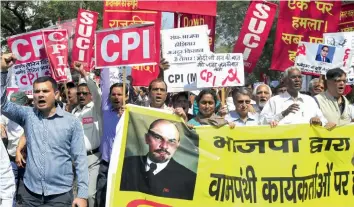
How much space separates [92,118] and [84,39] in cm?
340

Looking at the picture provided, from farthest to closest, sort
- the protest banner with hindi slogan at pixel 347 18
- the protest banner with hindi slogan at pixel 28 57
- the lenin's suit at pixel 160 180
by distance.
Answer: the protest banner with hindi slogan at pixel 347 18
the protest banner with hindi slogan at pixel 28 57
the lenin's suit at pixel 160 180

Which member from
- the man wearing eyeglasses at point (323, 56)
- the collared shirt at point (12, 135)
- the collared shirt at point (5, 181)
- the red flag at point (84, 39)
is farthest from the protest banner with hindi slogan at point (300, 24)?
the collared shirt at point (5, 181)

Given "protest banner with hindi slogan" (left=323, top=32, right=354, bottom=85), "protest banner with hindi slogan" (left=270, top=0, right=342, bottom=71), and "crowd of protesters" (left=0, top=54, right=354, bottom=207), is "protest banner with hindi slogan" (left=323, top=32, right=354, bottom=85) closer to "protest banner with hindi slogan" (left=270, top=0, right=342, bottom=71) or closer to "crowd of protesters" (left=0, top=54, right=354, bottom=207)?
"protest banner with hindi slogan" (left=270, top=0, right=342, bottom=71)

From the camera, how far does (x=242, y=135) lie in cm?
627

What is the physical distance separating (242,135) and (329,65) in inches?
156

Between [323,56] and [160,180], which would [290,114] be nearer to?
[160,180]

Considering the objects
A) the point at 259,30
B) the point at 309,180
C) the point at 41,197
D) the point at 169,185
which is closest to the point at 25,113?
the point at 41,197

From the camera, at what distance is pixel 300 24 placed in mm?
11102

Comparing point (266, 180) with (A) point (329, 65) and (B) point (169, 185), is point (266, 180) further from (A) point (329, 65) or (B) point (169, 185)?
(A) point (329, 65)

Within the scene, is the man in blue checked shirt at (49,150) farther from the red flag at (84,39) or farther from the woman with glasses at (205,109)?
the red flag at (84,39)

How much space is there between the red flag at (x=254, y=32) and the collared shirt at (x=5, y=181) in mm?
6864

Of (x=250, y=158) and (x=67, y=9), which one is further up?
→ (x=67, y=9)

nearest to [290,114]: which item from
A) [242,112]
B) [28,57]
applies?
[242,112]

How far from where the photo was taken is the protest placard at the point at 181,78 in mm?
8750
